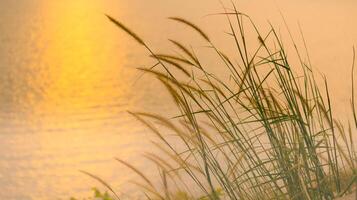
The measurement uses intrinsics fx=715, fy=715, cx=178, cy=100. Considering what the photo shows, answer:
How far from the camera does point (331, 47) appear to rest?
268 inches

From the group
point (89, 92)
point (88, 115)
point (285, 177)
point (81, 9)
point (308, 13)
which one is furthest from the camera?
point (81, 9)

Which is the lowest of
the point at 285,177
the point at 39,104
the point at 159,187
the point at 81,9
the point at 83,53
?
the point at 285,177

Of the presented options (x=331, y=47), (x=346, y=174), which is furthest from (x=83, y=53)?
(x=346, y=174)

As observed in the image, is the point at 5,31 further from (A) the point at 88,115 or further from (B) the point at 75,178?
(B) the point at 75,178

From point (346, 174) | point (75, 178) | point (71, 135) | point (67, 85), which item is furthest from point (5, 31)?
point (346, 174)

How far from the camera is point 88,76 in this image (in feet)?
21.8

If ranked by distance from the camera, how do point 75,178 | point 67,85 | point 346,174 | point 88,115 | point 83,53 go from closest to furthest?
point 346,174 → point 75,178 → point 88,115 → point 67,85 → point 83,53

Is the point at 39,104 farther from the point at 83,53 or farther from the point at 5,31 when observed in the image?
the point at 5,31

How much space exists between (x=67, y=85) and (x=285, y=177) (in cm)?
498

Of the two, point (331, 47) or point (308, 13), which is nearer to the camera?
point (331, 47)

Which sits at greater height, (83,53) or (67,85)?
(83,53)

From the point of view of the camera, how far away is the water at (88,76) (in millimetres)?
3783

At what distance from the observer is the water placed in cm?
378

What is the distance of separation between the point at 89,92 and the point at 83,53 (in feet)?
7.46
